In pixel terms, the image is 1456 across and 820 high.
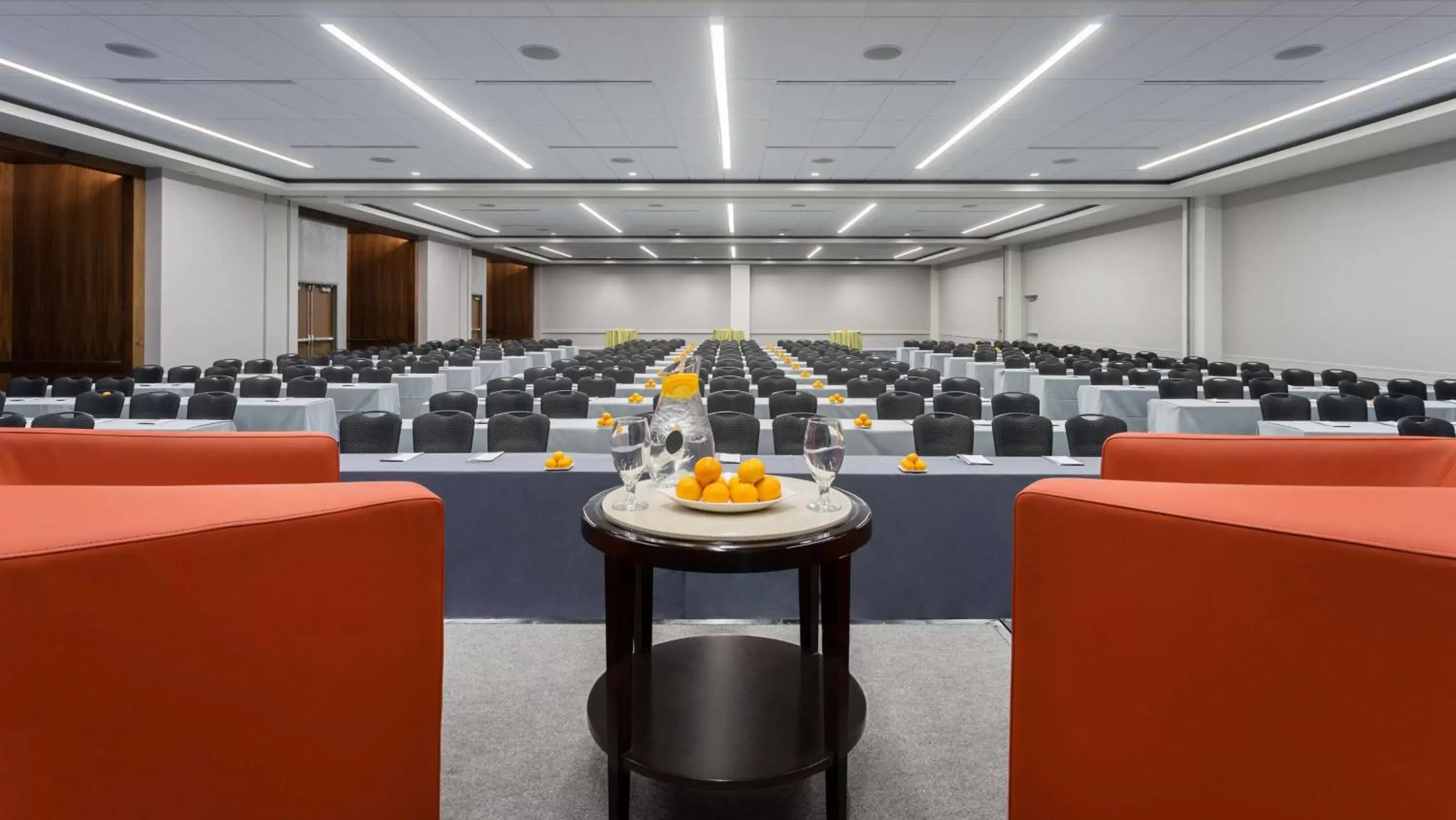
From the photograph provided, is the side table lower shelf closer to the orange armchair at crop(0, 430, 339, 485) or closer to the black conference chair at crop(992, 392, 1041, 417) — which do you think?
the orange armchair at crop(0, 430, 339, 485)

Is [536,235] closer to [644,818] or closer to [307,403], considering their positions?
[307,403]

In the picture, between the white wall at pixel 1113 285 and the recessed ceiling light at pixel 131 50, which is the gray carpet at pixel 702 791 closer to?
the recessed ceiling light at pixel 131 50

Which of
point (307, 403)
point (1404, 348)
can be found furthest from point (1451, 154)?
point (307, 403)

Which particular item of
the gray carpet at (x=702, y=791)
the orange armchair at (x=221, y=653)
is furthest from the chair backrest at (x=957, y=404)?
the orange armchair at (x=221, y=653)

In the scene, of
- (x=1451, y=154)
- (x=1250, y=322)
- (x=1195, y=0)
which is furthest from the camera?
(x=1250, y=322)

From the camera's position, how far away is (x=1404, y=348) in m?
11.2

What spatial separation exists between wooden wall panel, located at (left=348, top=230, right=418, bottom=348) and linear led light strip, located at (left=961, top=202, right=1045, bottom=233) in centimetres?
1506

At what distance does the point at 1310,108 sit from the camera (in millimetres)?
9852

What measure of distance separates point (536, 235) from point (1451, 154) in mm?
19233

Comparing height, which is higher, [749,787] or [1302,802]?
[1302,802]

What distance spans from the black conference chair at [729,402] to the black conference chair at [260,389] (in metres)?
4.43

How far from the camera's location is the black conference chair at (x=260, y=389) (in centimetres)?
807

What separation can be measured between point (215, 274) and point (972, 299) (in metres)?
22.7

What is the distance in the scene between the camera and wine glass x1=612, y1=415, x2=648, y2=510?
2205 mm
